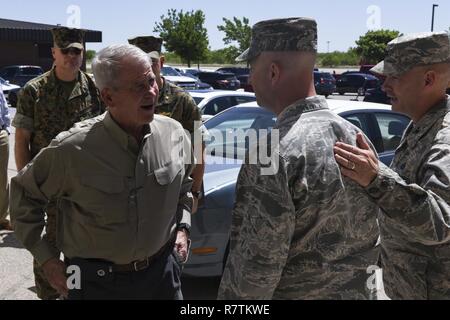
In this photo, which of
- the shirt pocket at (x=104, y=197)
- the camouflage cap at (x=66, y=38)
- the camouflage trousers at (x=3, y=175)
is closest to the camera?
the shirt pocket at (x=104, y=197)

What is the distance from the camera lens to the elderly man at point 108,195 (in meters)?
2.33

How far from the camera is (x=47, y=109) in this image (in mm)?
3496

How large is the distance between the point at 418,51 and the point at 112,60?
1326 mm

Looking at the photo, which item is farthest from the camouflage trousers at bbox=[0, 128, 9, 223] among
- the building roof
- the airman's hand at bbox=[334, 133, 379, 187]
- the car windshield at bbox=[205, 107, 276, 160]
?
the building roof

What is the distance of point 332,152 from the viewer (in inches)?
70.2

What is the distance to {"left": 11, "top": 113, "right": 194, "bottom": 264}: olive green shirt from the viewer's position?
2324 millimetres

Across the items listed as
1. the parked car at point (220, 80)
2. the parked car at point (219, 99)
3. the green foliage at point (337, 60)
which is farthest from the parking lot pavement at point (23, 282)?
the green foliage at point (337, 60)

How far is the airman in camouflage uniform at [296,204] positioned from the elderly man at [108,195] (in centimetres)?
66

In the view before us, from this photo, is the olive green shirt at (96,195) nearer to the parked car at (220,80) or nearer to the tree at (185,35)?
the parked car at (220,80)

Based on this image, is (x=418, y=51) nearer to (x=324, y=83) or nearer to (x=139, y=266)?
(x=139, y=266)

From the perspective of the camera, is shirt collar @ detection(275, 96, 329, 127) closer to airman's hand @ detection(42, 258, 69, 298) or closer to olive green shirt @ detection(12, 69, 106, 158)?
airman's hand @ detection(42, 258, 69, 298)

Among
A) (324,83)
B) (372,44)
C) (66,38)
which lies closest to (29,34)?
(324,83)

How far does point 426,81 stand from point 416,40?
184mm

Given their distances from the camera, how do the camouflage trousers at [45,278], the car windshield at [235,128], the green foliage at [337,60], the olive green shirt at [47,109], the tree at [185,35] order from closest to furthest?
the camouflage trousers at [45,278], the olive green shirt at [47,109], the car windshield at [235,128], the tree at [185,35], the green foliage at [337,60]
